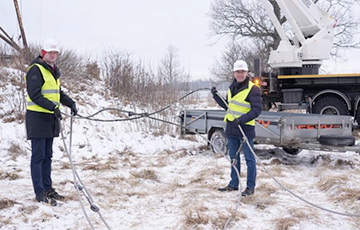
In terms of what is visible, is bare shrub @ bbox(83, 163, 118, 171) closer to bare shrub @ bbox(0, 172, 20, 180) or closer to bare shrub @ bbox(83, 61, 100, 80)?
bare shrub @ bbox(0, 172, 20, 180)

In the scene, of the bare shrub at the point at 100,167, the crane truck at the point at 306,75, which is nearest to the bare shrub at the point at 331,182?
the bare shrub at the point at 100,167

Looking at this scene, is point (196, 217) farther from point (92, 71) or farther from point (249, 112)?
point (92, 71)

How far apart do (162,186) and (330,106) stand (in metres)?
6.50

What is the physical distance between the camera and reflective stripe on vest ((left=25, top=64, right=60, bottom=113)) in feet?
14.6

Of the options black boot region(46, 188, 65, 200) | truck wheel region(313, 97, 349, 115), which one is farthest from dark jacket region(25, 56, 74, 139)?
truck wheel region(313, 97, 349, 115)

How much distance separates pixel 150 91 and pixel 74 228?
28.6 feet

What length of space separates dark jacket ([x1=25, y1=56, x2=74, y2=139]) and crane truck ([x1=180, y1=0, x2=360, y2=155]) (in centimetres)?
358

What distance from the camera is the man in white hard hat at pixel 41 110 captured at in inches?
173

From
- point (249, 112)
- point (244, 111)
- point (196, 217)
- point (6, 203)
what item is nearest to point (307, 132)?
point (244, 111)

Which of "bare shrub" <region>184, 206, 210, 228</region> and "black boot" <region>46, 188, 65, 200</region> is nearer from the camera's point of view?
"bare shrub" <region>184, 206, 210, 228</region>

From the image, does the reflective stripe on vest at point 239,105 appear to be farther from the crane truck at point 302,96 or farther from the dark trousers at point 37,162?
the dark trousers at point 37,162

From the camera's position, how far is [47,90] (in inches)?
178

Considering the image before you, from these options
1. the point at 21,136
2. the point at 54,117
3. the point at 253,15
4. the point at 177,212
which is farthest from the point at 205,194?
the point at 253,15

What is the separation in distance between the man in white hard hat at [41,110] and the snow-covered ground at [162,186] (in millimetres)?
309
